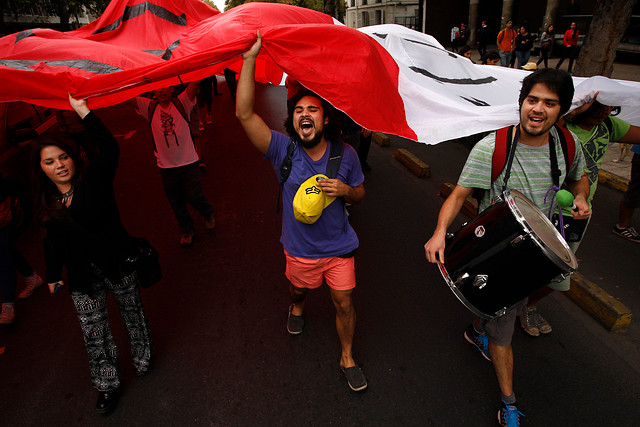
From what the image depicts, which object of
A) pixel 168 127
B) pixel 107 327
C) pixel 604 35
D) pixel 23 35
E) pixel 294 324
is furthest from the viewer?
pixel 604 35

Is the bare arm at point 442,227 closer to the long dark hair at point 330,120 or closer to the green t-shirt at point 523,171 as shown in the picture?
the green t-shirt at point 523,171

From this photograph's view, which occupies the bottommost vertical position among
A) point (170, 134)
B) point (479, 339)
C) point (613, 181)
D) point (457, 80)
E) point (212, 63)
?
point (613, 181)

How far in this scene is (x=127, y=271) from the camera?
2465 mm

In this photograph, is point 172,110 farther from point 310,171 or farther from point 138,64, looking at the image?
point 310,171

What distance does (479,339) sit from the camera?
2.86 meters

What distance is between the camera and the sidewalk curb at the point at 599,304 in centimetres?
304

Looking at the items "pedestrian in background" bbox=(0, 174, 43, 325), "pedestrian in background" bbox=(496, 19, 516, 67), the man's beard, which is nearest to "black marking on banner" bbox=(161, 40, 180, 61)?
the man's beard

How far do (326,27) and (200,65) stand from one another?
2.63 ft

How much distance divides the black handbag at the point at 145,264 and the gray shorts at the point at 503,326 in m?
2.32

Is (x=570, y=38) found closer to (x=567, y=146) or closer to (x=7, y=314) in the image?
(x=567, y=146)

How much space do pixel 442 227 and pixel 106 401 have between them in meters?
2.55

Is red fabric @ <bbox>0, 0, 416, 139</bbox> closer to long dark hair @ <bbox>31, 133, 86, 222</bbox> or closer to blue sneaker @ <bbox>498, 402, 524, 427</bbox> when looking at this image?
long dark hair @ <bbox>31, 133, 86, 222</bbox>

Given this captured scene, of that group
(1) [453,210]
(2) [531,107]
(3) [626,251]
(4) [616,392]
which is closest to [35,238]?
(1) [453,210]

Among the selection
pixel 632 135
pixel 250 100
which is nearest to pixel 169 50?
pixel 250 100
